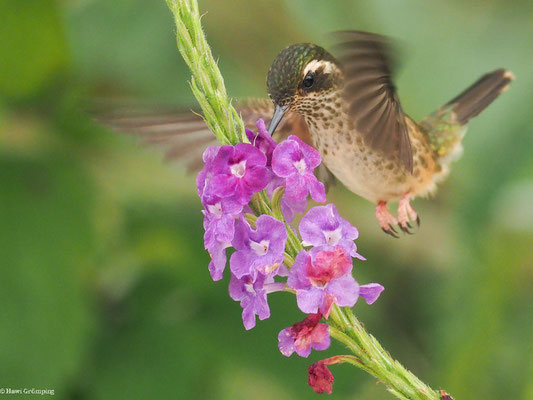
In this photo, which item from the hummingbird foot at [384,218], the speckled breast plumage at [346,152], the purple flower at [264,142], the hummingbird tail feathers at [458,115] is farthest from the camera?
the hummingbird tail feathers at [458,115]

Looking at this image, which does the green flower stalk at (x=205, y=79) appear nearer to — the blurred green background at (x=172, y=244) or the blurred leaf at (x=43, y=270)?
the blurred green background at (x=172, y=244)

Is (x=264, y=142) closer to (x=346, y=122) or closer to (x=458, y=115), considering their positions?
(x=346, y=122)

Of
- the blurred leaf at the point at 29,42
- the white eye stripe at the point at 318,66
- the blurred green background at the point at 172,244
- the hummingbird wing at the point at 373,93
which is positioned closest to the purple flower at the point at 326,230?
the hummingbird wing at the point at 373,93

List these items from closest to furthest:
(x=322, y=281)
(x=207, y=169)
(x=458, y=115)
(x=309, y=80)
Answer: (x=322, y=281), (x=207, y=169), (x=309, y=80), (x=458, y=115)

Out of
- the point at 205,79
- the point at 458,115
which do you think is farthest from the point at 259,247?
the point at 458,115

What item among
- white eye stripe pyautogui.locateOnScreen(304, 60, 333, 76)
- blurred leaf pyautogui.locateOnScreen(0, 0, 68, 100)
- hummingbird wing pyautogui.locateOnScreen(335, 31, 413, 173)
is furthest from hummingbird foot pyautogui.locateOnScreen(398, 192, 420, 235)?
blurred leaf pyautogui.locateOnScreen(0, 0, 68, 100)

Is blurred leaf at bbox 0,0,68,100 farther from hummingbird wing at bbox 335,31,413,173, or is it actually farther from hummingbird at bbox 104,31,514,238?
hummingbird wing at bbox 335,31,413,173
